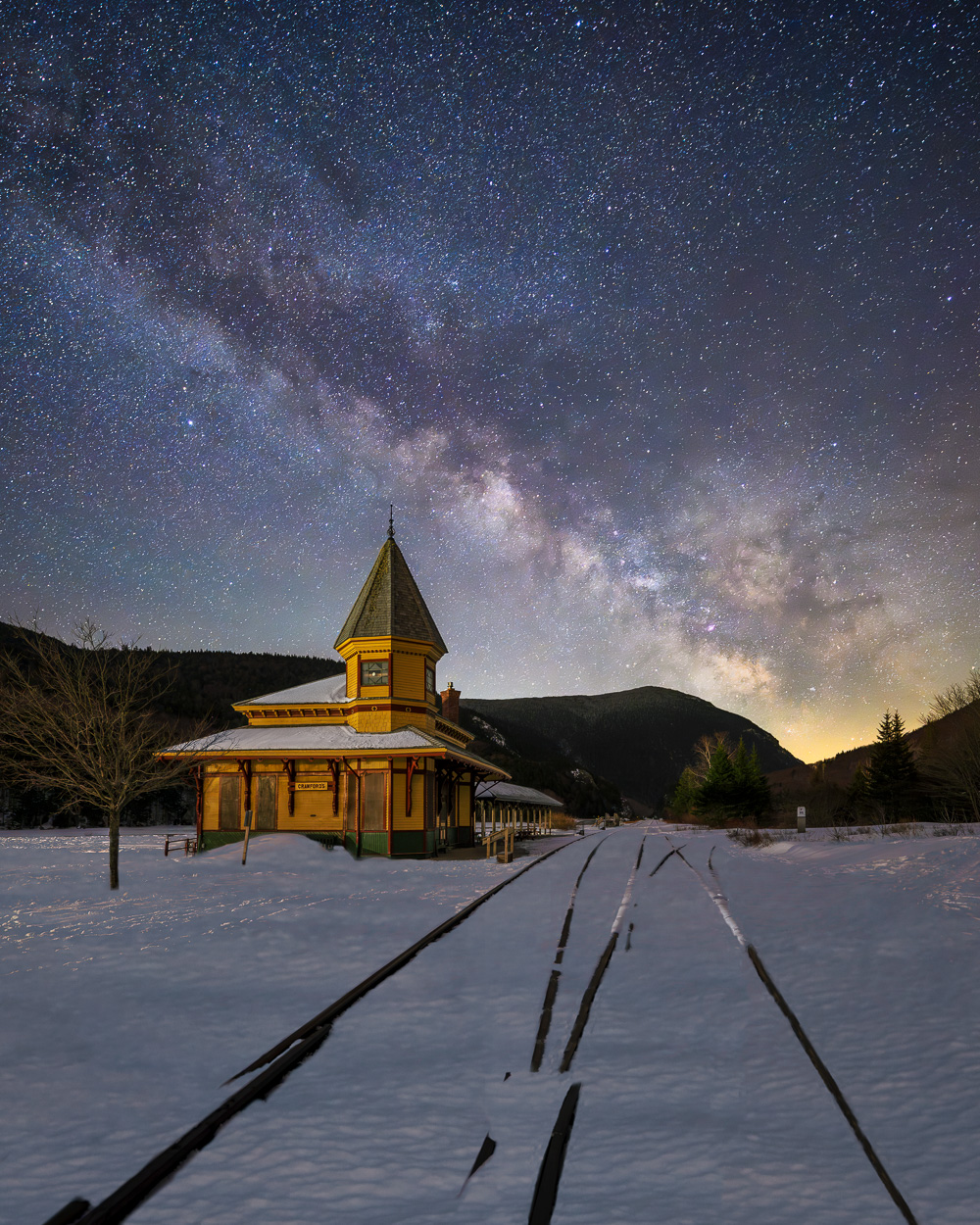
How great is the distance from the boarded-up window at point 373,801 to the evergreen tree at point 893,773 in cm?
4140

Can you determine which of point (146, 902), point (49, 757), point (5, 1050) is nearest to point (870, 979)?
point (5, 1050)

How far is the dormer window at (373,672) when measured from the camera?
28406mm

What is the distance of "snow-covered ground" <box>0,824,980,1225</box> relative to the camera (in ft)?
14.1

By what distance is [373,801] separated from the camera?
25.8 m

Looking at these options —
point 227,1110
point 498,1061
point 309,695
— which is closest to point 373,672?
point 309,695

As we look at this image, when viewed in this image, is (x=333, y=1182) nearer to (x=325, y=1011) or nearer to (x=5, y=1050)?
(x=325, y=1011)

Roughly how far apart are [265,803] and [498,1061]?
21.7 meters

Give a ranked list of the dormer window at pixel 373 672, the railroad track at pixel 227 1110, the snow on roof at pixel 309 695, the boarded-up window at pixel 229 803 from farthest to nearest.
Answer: the snow on roof at pixel 309 695
the dormer window at pixel 373 672
the boarded-up window at pixel 229 803
the railroad track at pixel 227 1110

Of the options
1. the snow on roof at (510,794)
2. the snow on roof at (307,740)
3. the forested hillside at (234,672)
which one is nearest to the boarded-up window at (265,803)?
the snow on roof at (307,740)

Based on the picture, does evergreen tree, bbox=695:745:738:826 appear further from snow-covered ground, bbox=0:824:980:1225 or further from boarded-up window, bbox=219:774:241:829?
A: snow-covered ground, bbox=0:824:980:1225

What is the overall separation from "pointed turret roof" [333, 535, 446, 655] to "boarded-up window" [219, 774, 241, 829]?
6.22 meters

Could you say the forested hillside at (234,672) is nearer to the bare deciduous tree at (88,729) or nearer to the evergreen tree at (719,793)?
the evergreen tree at (719,793)

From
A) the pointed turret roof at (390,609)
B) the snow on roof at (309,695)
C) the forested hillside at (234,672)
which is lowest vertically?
the snow on roof at (309,695)

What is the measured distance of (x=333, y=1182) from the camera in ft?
14.3
